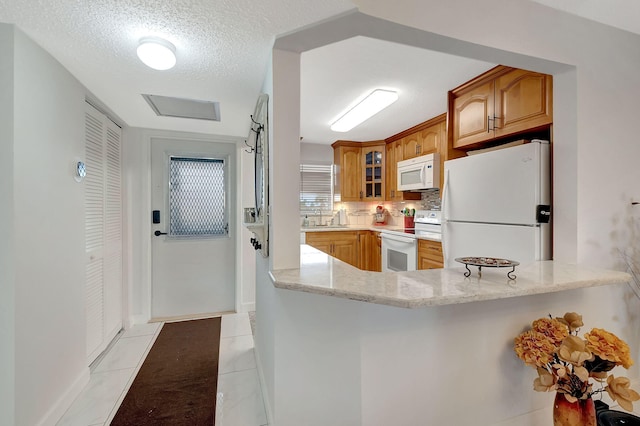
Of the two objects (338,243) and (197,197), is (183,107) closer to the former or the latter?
(197,197)

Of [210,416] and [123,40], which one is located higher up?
[123,40]

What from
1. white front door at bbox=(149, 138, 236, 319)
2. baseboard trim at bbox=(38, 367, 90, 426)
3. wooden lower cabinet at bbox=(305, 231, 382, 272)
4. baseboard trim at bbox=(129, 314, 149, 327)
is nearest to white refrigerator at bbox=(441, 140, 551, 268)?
wooden lower cabinet at bbox=(305, 231, 382, 272)

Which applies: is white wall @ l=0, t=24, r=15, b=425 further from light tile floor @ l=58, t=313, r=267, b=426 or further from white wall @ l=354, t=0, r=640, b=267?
white wall @ l=354, t=0, r=640, b=267

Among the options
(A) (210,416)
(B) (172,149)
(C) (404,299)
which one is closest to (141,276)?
(B) (172,149)

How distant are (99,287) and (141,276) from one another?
702 millimetres

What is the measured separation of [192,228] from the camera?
10.6 ft

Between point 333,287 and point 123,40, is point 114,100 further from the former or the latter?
point 333,287

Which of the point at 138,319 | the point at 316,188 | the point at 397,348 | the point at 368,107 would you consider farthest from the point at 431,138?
the point at 138,319

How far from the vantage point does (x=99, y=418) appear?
1638mm

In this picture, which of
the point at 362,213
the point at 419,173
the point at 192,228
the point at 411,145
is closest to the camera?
the point at 192,228

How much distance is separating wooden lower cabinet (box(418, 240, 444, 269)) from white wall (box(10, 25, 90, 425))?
9.75 ft

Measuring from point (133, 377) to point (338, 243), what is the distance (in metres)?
2.76

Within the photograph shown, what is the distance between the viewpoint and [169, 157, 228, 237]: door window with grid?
10.4 feet

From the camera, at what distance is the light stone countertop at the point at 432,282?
105 cm
